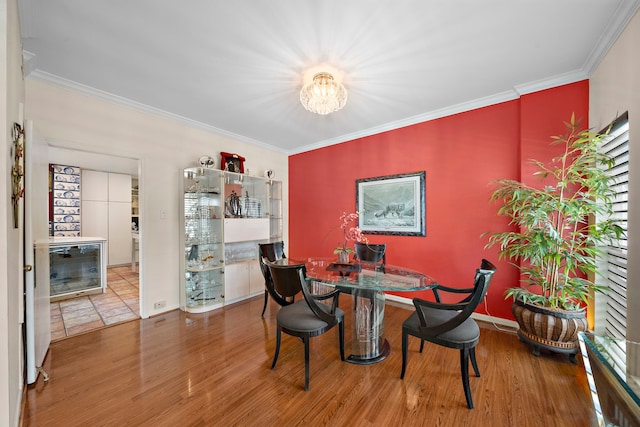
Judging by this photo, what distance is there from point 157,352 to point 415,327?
91.8 inches

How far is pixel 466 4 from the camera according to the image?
157cm

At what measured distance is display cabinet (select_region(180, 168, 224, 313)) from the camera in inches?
129

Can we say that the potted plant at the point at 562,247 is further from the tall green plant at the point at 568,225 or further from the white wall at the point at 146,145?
the white wall at the point at 146,145

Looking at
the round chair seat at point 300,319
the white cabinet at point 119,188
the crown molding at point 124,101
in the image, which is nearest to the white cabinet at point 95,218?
the white cabinet at point 119,188

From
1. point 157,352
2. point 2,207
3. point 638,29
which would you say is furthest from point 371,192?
point 2,207

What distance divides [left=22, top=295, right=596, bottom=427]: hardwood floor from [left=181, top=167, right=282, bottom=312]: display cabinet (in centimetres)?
92

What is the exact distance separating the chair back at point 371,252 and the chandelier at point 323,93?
167 centimetres

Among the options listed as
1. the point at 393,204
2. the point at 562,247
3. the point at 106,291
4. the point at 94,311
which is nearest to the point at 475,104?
the point at 393,204

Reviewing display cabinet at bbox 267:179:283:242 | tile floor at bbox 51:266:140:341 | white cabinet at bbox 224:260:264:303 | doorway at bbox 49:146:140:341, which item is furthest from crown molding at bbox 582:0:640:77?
tile floor at bbox 51:266:140:341

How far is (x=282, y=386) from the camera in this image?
5.90 ft

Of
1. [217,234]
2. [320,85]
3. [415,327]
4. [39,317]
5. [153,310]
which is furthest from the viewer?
[217,234]

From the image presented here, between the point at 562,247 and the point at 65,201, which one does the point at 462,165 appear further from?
the point at 65,201

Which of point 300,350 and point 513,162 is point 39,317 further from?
point 513,162

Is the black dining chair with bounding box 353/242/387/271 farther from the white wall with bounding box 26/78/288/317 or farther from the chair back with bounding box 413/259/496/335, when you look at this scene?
the white wall with bounding box 26/78/288/317
